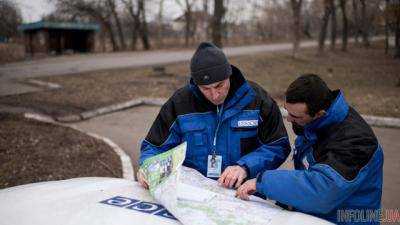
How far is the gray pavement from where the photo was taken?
5664 millimetres

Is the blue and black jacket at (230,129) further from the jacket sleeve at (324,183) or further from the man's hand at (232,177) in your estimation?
the jacket sleeve at (324,183)

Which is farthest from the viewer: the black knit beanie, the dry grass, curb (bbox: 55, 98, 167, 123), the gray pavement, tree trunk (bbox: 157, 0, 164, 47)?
tree trunk (bbox: 157, 0, 164, 47)

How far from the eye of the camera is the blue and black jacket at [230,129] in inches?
116

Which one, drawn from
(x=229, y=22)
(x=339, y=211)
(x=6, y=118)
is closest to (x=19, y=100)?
(x=6, y=118)

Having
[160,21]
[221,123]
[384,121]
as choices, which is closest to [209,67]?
[221,123]

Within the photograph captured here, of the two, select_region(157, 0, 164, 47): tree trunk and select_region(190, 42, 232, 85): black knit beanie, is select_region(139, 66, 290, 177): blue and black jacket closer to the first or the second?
select_region(190, 42, 232, 85): black knit beanie

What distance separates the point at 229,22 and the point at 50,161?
59667mm

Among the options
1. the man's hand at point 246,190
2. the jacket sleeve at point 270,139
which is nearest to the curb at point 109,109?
the jacket sleeve at point 270,139

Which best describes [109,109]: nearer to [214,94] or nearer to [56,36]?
[214,94]

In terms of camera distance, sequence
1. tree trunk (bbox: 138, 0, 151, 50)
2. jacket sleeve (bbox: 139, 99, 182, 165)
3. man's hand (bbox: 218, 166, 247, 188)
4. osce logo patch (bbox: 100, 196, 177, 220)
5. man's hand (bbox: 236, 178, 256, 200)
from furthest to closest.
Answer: tree trunk (bbox: 138, 0, 151, 50)
jacket sleeve (bbox: 139, 99, 182, 165)
man's hand (bbox: 218, 166, 247, 188)
man's hand (bbox: 236, 178, 256, 200)
osce logo patch (bbox: 100, 196, 177, 220)

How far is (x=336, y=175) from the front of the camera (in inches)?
89.1

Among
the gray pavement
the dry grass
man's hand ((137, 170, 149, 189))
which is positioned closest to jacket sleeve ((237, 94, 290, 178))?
man's hand ((137, 170, 149, 189))

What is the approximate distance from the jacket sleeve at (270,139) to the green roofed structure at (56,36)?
33691mm

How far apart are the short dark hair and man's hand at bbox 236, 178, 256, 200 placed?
1.65 feet
